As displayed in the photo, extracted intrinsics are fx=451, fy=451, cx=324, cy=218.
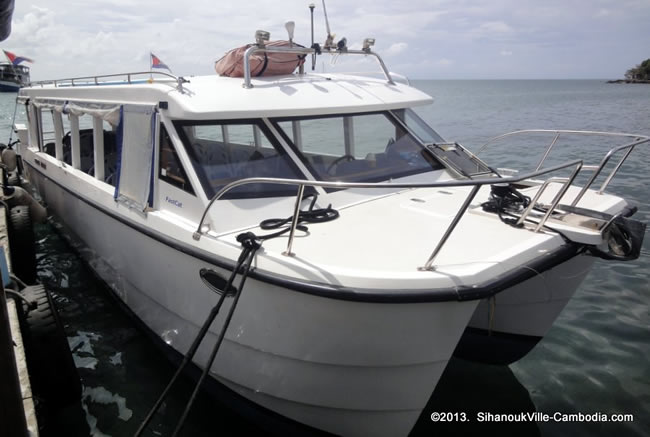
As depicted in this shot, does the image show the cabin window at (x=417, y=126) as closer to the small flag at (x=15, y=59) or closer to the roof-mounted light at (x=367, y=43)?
the roof-mounted light at (x=367, y=43)

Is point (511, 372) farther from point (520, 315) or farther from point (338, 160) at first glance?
point (338, 160)

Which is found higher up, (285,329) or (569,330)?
(285,329)

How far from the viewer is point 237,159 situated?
3.46 m

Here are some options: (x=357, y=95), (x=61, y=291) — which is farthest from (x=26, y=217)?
(x=357, y=95)

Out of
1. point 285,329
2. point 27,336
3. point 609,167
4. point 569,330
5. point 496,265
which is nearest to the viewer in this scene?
point 496,265

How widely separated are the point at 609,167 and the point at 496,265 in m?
9.85

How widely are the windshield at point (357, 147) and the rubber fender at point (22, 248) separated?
3682 millimetres

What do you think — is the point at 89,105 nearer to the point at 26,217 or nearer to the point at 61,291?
the point at 26,217

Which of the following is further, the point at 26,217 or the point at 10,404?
the point at 26,217

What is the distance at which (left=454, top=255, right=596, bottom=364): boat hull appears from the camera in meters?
3.37

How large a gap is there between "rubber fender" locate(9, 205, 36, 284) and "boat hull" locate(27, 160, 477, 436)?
2.75m

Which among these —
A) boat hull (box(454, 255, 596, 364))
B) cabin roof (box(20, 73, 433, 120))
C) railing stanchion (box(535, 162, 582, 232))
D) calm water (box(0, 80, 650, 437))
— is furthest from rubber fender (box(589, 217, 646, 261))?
cabin roof (box(20, 73, 433, 120))

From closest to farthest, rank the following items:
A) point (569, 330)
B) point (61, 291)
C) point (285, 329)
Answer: point (285, 329), point (569, 330), point (61, 291)

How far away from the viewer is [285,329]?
2.61 m
